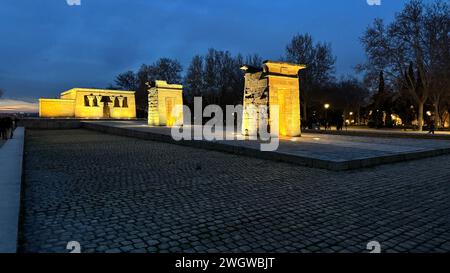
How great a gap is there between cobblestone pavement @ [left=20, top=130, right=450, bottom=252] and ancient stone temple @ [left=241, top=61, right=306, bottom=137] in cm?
763

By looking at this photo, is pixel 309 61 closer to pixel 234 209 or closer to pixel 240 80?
pixel 240 80

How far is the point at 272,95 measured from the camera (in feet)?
50.7

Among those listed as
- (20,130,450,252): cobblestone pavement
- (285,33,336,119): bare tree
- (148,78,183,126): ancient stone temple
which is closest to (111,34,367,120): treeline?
(285,33,336,119): bare tree

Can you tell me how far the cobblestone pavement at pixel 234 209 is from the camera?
11.5 ft

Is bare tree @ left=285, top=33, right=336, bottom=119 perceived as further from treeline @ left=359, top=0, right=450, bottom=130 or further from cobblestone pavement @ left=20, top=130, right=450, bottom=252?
cobblestone pavement @ left=20, top=130, right=450, bottom=252

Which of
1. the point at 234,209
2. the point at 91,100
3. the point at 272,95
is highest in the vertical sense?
the point at 91,100

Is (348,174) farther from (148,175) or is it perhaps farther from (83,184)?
(83,184)

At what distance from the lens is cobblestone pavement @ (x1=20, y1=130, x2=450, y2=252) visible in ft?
11.5

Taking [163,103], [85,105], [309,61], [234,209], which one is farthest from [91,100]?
[234,209]

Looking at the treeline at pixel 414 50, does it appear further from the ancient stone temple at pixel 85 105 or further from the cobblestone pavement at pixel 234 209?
the ancient stone temple at pixel 85 105

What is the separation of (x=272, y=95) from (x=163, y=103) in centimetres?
1271

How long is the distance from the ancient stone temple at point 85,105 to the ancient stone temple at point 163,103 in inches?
531

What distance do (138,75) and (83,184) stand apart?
173 ft

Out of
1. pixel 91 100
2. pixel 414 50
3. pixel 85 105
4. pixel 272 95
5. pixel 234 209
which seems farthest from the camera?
pixel 91 100
